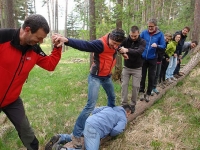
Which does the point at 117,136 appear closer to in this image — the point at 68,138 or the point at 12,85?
the point at 68,138

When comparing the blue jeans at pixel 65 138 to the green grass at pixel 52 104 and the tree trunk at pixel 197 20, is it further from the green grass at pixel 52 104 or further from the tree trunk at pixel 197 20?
the tree trunk at pixel 197 20

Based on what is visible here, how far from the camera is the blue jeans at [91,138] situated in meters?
3.48

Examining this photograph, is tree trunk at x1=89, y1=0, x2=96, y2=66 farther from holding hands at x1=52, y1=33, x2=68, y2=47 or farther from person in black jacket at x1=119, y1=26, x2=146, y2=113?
holding hands at x1=52, y1=33, x2=68, y2=47

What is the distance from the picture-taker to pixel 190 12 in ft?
58.7

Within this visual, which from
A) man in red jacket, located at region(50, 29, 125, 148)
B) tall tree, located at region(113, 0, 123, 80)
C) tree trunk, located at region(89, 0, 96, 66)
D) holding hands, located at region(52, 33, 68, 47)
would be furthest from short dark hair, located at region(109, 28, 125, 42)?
tree trunk, located at region(89, 0, 96, 66)

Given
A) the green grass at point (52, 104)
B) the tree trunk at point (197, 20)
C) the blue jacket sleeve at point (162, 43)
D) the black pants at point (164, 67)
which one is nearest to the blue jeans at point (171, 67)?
the black pants at point (164, 67)

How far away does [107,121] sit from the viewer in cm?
381

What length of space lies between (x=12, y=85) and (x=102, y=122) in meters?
1.62

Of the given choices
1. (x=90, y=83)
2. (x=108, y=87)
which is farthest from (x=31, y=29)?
(x=108, y=87)

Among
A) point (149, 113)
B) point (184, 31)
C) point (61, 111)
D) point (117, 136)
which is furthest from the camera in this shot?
point (184, 31)

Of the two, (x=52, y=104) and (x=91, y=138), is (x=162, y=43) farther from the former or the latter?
(x=52, y=104)

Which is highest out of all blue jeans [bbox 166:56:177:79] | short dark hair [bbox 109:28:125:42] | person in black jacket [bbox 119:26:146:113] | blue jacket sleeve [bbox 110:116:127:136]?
short dark hair [bbox 109:28:125:42]

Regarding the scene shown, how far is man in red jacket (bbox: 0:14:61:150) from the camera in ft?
8.77

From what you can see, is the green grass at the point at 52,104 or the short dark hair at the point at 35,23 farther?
the green grass at the point at 52,104
